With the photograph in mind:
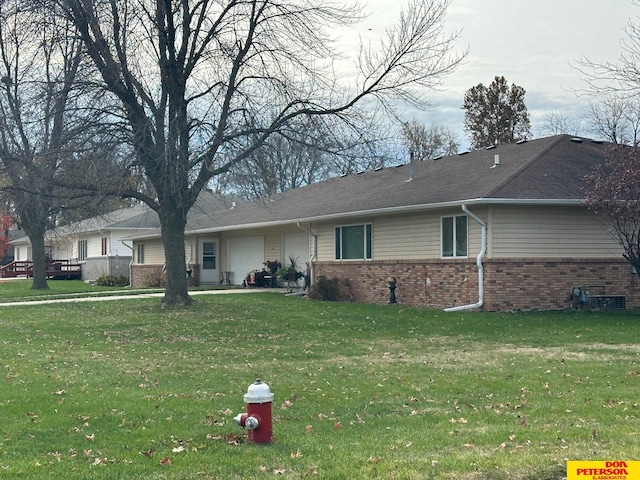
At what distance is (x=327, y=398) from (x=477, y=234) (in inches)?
469

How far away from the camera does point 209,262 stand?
37125mm

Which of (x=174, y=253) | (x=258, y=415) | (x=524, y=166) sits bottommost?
(x=258, y=415)

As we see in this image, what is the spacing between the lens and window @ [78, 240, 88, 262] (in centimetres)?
5041

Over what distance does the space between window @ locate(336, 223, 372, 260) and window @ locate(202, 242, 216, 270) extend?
39.6 ft

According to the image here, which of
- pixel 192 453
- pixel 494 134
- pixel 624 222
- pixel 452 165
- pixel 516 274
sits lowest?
pixel 192 453

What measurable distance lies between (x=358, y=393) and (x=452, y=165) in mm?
17087

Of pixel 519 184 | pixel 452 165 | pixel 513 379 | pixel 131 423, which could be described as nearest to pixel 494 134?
pixel 452 165

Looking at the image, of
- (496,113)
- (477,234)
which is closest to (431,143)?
(496,113)

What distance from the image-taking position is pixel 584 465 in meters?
5.71

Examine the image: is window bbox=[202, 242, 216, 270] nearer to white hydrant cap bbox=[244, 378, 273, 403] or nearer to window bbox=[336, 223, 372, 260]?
window bbox=[336, 223, 372, 260]

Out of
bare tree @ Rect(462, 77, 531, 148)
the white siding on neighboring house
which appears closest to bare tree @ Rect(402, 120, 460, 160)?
bare tree @ Rect(462, 77, 531, 148)

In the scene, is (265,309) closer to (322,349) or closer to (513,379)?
(322,349)

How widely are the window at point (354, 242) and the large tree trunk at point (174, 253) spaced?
5853 millimetres

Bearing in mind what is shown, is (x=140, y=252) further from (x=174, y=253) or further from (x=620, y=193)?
(x=620, y=193)
